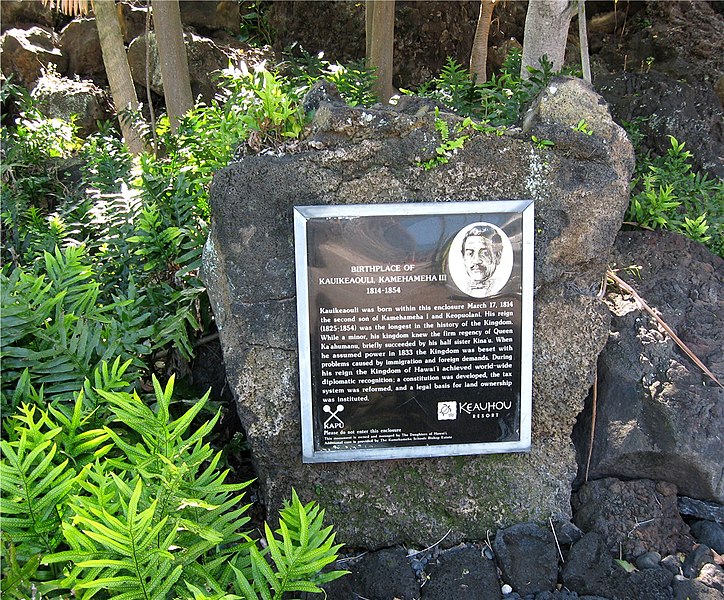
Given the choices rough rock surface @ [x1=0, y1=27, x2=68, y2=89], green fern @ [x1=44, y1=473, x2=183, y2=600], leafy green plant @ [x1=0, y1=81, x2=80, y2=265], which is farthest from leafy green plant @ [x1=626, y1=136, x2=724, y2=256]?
rough rock surface @ [x1=0, y1=27, x2=68, y2=89]

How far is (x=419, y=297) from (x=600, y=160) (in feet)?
3.27

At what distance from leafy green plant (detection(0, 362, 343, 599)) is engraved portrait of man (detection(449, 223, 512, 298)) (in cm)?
112

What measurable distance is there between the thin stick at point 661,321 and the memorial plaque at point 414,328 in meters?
0.83

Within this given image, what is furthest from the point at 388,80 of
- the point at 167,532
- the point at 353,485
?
the point at 167,532

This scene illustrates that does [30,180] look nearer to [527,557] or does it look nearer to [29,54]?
[527,557]

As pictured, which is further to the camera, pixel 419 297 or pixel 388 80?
pixel 388 80

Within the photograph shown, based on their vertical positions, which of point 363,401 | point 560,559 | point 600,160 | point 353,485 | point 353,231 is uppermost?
point 600,160

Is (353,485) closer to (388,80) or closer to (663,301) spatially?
(663,301)

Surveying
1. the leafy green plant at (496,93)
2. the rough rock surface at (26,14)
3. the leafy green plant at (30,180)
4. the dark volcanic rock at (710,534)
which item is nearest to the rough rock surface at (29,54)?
the rough rock surface at (26,14)

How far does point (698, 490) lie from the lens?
3.06m

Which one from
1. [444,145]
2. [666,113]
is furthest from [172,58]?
[666,113]

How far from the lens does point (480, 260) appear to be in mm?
2756

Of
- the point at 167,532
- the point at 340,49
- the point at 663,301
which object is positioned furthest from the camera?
the point at 340,49

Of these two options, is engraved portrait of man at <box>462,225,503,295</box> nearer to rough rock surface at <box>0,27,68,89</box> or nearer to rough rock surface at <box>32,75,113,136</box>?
rough rock surface at <box>32,75,113,136</box>
